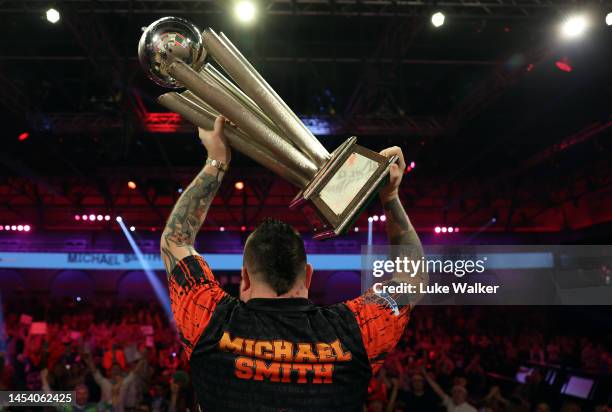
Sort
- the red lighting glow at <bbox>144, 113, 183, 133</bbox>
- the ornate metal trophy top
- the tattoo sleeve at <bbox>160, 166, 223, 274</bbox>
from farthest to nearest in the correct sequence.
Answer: the red lighting glow at <bbox>144, 113, 183, 133</bbox> < the ornate metal trophy top < the tattoo sleeve at <bbox>160, 166, 223, 274</bbox>

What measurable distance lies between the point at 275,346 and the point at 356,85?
1058 cm

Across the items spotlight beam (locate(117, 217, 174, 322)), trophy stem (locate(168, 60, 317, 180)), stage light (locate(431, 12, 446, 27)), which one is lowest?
trophy stem (locate(168, 60, 317, 180))

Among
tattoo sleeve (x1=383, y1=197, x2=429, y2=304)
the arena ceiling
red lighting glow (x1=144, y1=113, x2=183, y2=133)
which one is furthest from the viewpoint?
red lighting glow (x1=144, y1=113, x2=183, y2=133)

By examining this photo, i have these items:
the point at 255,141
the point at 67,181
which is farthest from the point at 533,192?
the point at 255,141

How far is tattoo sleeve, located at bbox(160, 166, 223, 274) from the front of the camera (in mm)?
1681

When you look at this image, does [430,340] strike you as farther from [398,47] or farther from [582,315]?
[398,47]

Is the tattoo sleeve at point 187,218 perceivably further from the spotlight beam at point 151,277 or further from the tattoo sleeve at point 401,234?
the spotlight beam at point 151,277

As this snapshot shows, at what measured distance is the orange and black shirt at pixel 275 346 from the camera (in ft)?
5.09

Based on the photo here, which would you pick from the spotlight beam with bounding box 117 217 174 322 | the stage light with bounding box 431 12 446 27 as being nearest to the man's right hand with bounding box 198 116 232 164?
the stage light with bounding box 431 12 446 27

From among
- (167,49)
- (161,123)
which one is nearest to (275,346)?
(167,49)

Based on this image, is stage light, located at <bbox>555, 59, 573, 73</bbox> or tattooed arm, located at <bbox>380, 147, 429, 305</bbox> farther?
stage light, located at <bbox>555, 59, 573, 73</bbox>

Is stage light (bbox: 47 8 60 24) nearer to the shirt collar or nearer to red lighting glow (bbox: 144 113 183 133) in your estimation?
red lighting glow (bbox: 144 113 183 133)

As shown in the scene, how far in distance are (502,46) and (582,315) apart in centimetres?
1239

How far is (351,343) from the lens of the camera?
162cm
